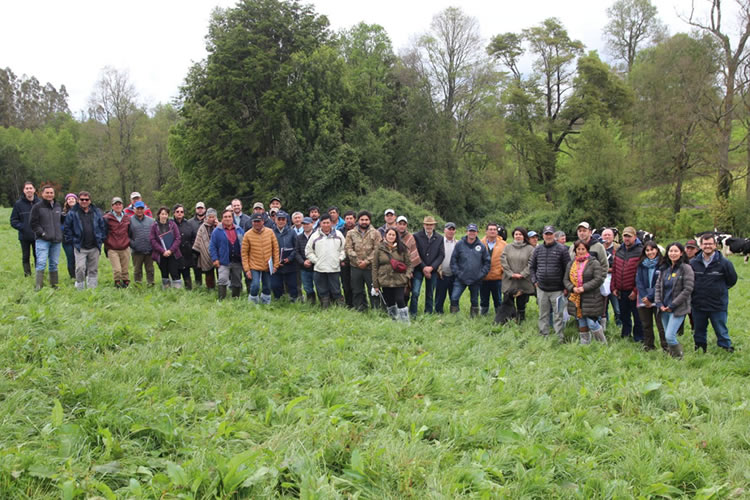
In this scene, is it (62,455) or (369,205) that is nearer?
(62,455)

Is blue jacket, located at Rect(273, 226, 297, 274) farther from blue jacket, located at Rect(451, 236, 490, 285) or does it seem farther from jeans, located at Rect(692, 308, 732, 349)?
jeans, located at Rect(692, 308, 732, 349)

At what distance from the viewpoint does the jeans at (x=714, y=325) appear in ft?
24.2

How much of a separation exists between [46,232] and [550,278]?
9013 mm

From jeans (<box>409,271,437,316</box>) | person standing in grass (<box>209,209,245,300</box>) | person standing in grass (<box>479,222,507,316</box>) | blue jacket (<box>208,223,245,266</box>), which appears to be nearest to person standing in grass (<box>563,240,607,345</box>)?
person standing in grass (<box>479,222,507,316</box>)

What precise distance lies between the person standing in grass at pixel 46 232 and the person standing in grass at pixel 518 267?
26.7ft

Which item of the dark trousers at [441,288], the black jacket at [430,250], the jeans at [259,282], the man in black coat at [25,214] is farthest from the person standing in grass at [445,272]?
the man in black coat at [25,214]

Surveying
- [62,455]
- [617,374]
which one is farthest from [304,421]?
[617,374]

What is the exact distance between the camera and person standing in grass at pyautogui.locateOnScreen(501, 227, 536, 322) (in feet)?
28.8

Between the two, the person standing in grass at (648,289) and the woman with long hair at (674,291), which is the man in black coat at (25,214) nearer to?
the person standing in grass at (648,289)

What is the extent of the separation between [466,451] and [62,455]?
283 centimetres

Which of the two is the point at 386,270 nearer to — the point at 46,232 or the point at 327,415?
the point at 327,415

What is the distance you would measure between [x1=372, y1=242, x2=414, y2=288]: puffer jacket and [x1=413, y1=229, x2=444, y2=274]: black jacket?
1.02 m

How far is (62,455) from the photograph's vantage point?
3.05 meters

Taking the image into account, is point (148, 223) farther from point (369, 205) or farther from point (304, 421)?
point (369, 205)
